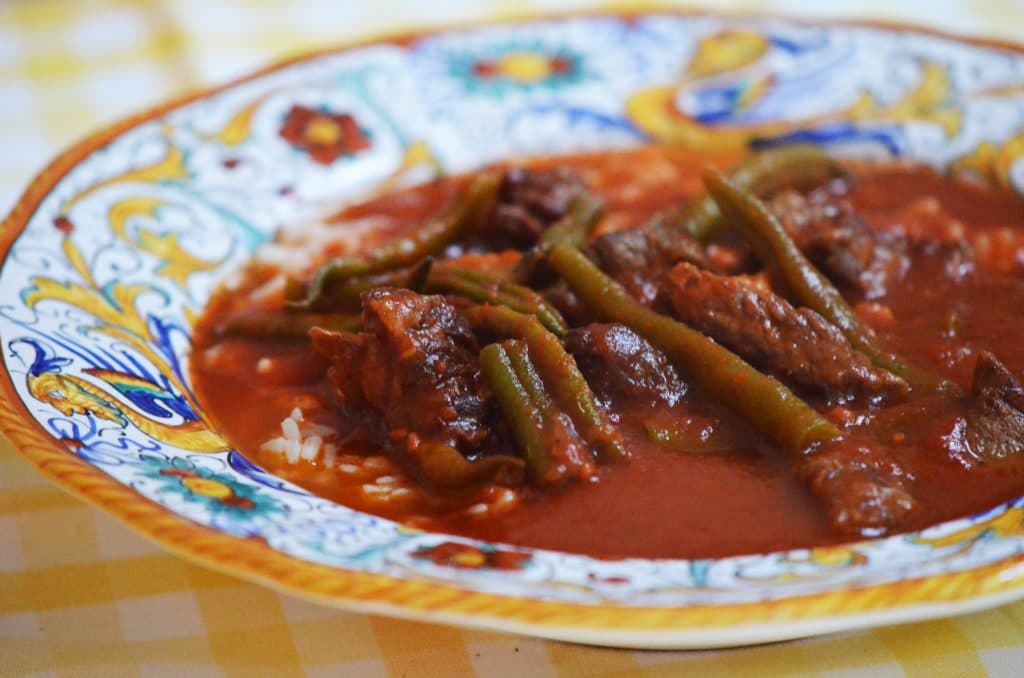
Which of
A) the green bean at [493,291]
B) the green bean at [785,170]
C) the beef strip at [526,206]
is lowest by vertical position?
the green bean at [785,170]

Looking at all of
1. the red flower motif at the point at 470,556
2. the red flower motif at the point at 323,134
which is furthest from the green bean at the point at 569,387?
the red flower motif at the point at 323,134

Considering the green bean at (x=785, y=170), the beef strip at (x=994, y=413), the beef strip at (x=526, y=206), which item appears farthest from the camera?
the green bean at (x=785, y=170)

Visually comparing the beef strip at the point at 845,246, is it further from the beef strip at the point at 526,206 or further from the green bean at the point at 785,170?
the beef strip at the point at 526,206

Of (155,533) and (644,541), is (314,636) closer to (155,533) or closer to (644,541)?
(155,533)

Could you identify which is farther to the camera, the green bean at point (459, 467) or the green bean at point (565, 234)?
the green bean at point (565, 234)

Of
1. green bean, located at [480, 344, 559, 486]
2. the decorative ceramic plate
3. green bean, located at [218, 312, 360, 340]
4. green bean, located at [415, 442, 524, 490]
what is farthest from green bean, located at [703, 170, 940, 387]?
green bean, located at [218, 312, 360, 340]

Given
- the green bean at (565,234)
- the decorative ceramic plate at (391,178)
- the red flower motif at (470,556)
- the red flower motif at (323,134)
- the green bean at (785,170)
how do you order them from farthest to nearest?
1. the red flower motif at (323,134)
2. the green bean at (785,170)
3. the green bean at (565,234)
4. the red flower motif at (470,556)
5. the decorative ceramic plate at (391,178)

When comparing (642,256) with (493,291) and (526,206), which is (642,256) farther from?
(526,206)
